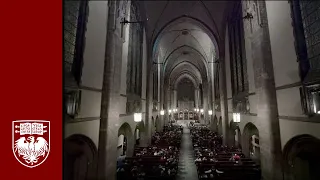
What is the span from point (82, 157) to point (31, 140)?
520cm

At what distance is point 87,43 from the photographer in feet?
18.0

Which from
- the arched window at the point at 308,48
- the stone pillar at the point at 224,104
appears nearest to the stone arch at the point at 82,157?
the arched window at the point at 308,48

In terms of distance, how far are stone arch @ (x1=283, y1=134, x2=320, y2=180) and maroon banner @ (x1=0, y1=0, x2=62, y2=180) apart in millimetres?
7590

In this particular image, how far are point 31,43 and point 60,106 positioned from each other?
0.80 meters

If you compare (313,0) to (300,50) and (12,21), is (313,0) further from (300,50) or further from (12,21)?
(12,21)

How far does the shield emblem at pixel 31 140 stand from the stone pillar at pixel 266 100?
868 cm

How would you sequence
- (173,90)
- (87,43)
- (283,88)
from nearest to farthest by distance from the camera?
(87,43) < (283,88) < (173,90)

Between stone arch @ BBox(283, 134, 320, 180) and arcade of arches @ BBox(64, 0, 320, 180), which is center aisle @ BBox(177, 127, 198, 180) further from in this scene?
stone arch @ BBox(283, 134, 320, 180)

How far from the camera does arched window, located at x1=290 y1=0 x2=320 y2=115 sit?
216 inches

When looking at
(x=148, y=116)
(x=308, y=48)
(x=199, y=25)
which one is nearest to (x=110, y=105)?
(x=308, y=48)

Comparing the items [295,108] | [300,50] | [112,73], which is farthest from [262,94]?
[112,73]

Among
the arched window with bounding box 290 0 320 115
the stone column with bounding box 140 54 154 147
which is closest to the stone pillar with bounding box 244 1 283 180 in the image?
the arched window with bounding box 290 0 320 115

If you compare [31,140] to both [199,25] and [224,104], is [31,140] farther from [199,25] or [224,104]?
[199,25]

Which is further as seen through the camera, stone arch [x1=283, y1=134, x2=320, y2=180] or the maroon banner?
stone arch [x1=283, y1=134, x2=320, y2=180]
